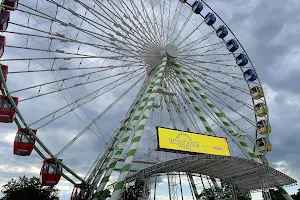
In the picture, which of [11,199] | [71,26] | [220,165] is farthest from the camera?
[11,199]

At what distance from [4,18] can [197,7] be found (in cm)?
1999

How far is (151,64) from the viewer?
29.2 metres

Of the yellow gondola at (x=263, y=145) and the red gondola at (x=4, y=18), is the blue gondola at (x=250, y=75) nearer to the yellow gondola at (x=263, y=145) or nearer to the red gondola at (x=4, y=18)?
the yellow gondola at (x=263, y=145)

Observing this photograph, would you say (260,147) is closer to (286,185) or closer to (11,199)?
(286,185)

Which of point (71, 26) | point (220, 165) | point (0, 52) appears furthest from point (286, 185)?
point (0, 52)

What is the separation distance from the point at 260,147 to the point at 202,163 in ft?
30.6

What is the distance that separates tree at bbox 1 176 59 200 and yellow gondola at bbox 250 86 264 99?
3083cm

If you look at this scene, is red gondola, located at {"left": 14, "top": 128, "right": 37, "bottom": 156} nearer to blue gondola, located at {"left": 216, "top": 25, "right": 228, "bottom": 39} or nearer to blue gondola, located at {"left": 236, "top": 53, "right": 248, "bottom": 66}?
blue gondola, located at {"left": 216, "top": 25, "right": 228, "bottom": 39}

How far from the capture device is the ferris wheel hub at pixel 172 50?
94.3ft

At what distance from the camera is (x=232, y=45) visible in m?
31.7

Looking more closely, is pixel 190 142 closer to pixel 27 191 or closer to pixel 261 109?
pixel 261 109

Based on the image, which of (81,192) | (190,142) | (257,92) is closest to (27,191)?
(81,192)

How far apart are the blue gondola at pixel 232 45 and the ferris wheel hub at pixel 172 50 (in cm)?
670

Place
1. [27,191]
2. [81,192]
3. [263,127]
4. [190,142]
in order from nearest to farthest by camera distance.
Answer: [81,192] < [190,142] < [263,127] < [27,191]
